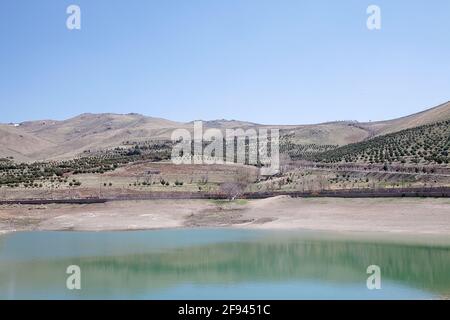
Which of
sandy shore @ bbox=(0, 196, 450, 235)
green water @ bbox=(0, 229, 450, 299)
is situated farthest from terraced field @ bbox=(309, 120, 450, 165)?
green water @ bbox=(0, 229, 450, 299)

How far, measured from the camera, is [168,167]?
9931cm

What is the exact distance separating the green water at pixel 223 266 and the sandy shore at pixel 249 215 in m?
5.39

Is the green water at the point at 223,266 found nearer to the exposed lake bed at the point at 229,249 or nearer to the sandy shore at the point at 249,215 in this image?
the exposed lake bed at the point at 229,249

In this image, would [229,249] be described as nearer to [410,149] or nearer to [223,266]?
[223,266]

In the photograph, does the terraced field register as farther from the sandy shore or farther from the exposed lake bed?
the exposed lake bed

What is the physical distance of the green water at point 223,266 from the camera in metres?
27.0

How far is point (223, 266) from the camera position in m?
33.9

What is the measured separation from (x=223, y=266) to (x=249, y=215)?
81.5ft

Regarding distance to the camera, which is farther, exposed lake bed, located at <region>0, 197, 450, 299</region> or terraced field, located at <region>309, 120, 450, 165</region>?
terraced field, located at <region>309, 120, 450, 165</region>

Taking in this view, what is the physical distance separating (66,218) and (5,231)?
624cm

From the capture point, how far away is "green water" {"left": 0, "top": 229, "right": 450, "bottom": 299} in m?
27.0

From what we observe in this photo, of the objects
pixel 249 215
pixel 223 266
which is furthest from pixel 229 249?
pixel 249 215

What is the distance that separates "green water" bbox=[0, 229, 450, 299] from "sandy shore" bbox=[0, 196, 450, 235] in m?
5.39
